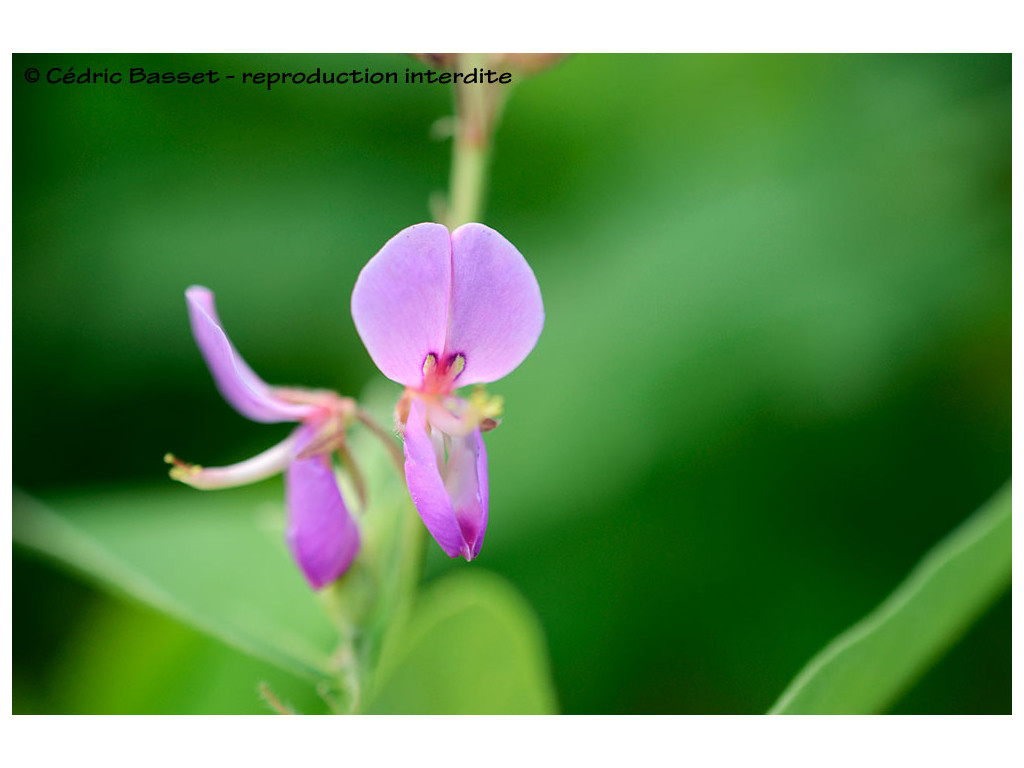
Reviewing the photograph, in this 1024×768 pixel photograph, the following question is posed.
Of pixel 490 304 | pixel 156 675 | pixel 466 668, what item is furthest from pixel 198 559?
pixel 490 304

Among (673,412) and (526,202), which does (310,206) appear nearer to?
(526,202)

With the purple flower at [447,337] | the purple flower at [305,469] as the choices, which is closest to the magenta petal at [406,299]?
the purple flower at [447,337]

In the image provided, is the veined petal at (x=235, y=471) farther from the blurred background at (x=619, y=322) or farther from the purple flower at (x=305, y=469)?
the blurred background at (x=619, y=322)

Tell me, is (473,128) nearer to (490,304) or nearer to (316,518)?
(490,304)

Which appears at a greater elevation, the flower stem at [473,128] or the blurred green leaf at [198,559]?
the flower stem at [473,128]

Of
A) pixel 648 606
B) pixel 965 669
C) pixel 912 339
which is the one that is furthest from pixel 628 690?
pixel 912 339
